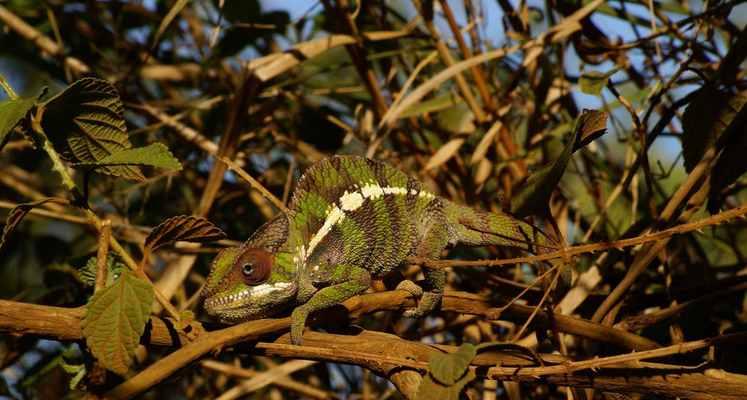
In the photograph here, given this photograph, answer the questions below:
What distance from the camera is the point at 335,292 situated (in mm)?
1143

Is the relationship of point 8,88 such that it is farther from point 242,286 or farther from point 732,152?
point 732,152

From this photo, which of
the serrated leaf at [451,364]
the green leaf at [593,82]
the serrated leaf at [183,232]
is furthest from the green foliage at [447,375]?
the green leaf at [593,82]

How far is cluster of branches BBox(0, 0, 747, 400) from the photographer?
902 mm

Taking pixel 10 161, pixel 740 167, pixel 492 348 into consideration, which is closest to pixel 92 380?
pixel 492 348

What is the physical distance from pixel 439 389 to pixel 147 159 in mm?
376

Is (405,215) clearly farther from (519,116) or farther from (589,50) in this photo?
(519,116)

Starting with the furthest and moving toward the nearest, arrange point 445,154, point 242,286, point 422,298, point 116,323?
point 445,154
point 422,298
point 242,286
point 116,323

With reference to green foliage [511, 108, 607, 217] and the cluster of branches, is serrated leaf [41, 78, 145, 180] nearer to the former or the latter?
the cluster of branches

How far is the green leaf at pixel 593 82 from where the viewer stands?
4.52 ft

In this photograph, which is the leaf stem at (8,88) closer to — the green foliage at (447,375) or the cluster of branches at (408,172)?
the cluster of branches at (408,172)

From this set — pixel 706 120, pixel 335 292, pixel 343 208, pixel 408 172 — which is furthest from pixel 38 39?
pixel 706 120

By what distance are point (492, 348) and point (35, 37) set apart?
143 centimetres

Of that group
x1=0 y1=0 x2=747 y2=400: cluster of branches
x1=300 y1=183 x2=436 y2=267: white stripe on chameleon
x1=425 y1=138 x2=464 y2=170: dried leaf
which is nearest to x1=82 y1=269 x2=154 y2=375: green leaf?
x1=0 y1=0 x2=747 y2=400: cluster of branches

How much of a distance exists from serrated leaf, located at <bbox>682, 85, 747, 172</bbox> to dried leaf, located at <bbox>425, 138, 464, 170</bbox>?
520 mm
